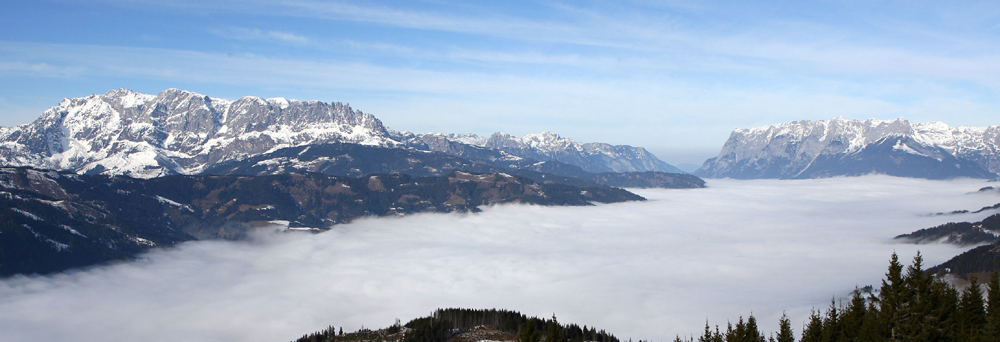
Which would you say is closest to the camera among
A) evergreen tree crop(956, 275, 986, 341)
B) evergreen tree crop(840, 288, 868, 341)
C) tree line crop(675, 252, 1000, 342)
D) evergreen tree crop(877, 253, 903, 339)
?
tree line crop(675, 252, 1000, 342)

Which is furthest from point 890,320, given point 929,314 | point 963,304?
point 963,304

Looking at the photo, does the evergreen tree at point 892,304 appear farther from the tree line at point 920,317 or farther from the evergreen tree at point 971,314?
the evergreen tree at point 971,314

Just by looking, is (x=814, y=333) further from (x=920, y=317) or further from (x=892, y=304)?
(x=920, y=317)

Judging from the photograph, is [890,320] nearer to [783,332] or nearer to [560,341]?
[783,332]

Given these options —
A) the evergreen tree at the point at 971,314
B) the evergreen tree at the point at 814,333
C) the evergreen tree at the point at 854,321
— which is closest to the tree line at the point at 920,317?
the evergreen tree at the point at 971,314

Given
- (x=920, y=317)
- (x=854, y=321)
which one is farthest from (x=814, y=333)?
(x=920, y=317)

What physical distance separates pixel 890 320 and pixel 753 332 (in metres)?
18.9

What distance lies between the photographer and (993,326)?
7438 cm

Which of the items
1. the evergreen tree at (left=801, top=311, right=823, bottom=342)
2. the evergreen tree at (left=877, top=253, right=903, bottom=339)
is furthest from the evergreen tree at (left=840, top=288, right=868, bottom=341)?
the evergreen tree at (left=877, top=253, right=903, bottom=339)

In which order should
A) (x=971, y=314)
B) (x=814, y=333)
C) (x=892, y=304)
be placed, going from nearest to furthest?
(x=892, y=304) → (x=971, y=314) → (x=814, y=333)

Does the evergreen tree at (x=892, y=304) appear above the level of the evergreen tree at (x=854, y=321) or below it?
above

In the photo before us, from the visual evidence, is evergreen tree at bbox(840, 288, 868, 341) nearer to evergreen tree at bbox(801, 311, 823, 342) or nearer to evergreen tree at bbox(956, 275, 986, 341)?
evergreen tree at bbox(801, 311, 823, 342)

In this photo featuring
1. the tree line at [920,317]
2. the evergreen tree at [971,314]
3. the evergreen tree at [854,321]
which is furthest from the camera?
the evergreen tree at [854,321]

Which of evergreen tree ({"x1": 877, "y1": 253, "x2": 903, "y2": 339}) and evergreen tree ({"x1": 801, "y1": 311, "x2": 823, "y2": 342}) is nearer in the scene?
evergreen tree ({"x1": 877, "y1": 253, "x2": 903, "y2": 339})
